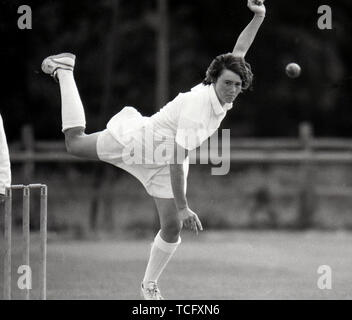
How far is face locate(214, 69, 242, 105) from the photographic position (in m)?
5.44

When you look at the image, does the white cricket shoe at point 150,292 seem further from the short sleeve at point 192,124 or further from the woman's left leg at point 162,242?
the short sleeve at point 192,124

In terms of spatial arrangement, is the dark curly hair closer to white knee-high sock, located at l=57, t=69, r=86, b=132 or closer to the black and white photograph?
the black and white photograph

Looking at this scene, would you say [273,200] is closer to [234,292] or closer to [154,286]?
[234,292]

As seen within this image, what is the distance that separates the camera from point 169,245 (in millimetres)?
5703

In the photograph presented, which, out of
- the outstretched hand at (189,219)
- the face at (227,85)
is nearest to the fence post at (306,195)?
the face at (227,85)

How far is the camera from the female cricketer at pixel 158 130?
542 centimetres

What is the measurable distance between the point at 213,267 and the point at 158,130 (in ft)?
9.99

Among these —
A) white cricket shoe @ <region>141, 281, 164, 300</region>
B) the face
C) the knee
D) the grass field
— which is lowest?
the grass field

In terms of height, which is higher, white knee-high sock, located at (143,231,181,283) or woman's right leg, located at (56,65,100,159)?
woman's right leg, located at (56,65,100,159)

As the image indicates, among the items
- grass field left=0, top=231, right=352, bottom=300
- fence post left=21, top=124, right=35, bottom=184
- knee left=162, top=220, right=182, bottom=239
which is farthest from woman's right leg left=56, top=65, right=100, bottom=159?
fence post left=21, top=124, right=35, bottom=184

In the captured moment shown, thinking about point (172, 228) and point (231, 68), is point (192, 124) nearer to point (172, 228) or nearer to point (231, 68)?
point (231, 68)

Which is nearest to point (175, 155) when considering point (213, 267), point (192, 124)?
point (192, 124)

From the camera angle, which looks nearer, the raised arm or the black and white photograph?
the black and white photograph

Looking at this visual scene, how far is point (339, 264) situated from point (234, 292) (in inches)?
87.1
